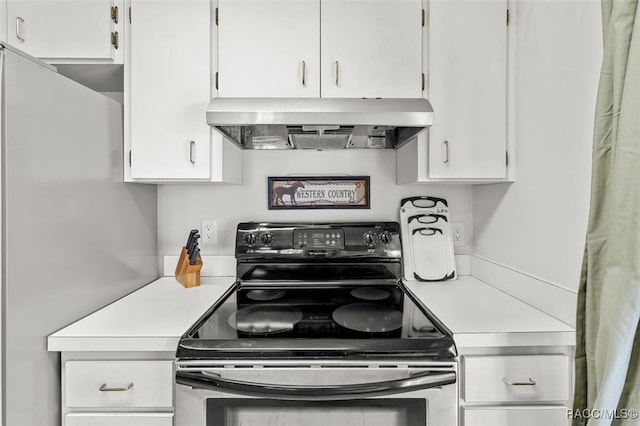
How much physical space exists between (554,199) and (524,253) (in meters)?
0.28

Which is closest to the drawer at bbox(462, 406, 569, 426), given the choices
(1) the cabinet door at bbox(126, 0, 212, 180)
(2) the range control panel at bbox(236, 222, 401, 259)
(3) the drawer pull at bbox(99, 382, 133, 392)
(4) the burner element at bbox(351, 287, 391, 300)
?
(4) the burner element at bbox(351, 287, 391, 300)

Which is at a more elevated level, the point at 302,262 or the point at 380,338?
the point at 302,262

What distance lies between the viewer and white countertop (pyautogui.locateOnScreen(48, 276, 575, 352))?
1179mm

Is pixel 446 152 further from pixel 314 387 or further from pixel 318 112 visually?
pixel 314 387

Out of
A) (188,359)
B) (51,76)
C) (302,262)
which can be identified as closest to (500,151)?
(302,262)

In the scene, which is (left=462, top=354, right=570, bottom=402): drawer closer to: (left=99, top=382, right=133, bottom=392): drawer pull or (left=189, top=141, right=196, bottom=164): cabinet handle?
(left=99, top=382, right=133, bottom=392): drawer pull

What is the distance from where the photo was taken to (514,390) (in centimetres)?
118

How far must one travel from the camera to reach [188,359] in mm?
1125

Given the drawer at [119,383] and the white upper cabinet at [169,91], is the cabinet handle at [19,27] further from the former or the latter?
the drawer at [119,383]

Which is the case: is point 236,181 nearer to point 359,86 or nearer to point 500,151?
point 359,86

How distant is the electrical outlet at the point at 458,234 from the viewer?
198 centimetres

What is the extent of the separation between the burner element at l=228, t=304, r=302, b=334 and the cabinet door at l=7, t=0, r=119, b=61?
3.80ft

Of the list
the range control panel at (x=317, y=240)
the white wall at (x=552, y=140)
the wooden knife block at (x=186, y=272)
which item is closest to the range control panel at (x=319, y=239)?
the range control panel at (x=317, y=240)

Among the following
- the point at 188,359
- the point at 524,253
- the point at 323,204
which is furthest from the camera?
the point at 323,204
